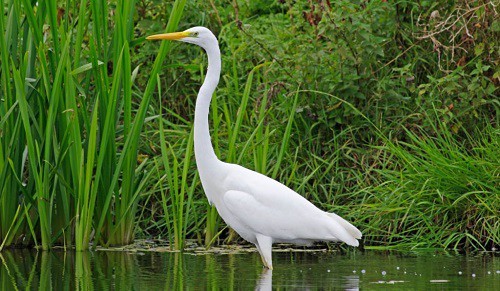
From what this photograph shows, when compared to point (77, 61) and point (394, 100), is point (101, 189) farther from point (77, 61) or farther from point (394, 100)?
point (394, 100)

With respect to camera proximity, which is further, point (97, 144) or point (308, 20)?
point (308, 20)

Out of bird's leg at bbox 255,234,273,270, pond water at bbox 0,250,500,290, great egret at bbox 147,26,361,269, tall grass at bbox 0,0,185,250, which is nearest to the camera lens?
pond water at bbox 0,250,500,290

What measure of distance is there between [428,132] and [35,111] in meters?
3.53

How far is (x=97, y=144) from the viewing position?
27.0ft

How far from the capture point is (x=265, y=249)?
747 cm

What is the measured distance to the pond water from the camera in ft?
21.0

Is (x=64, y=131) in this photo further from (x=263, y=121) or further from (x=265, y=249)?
(x=263, y=121)

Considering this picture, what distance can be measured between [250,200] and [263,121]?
6.22 ft

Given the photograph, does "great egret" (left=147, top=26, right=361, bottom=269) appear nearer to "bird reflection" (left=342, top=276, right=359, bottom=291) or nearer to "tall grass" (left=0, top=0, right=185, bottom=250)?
"tall grass" (left=0, top=0, right=185, bottom=250)

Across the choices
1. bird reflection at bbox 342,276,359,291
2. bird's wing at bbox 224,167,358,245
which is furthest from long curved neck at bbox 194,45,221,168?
bird reflection at bbox 342,276,359,291

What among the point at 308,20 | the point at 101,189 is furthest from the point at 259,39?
the point at 101,189

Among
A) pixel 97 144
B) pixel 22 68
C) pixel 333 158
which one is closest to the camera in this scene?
pixel 22 68

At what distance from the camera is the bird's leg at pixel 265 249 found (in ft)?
24.0

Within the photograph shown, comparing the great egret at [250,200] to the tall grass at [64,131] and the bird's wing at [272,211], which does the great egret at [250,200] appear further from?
the tall grass at [64,131]
